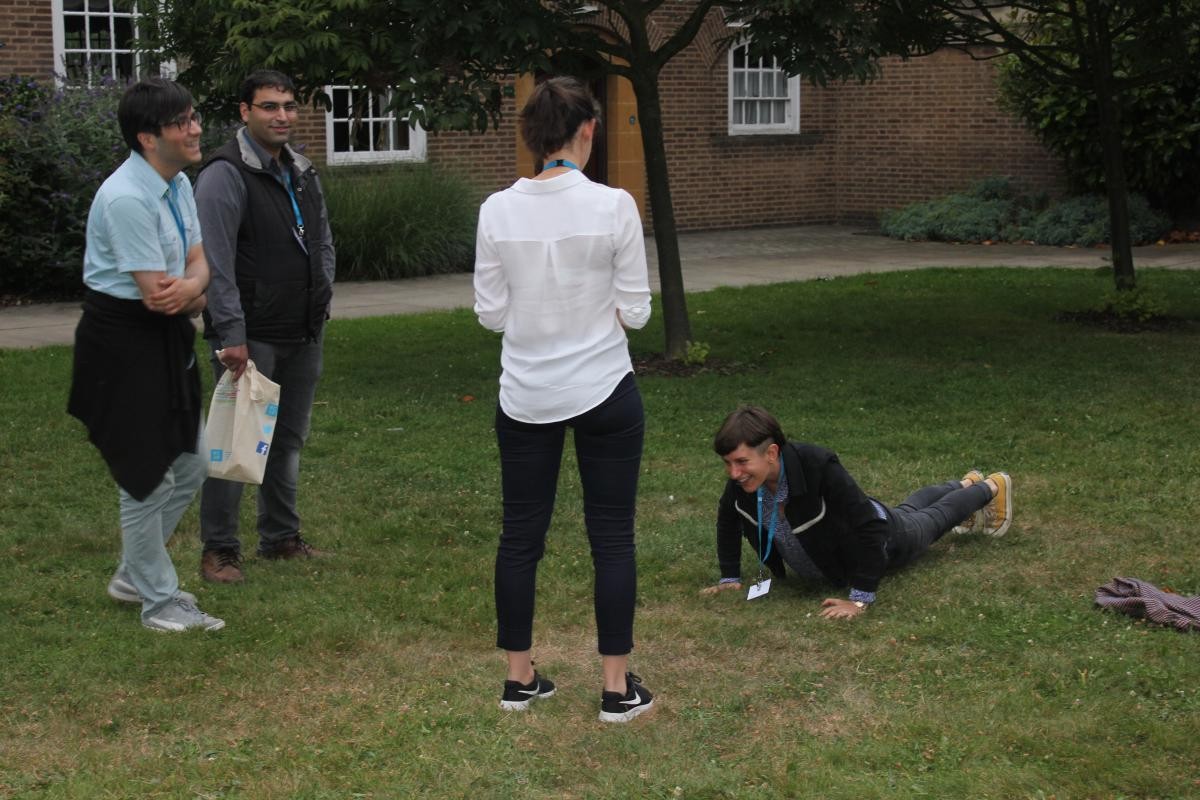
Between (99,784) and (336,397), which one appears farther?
(336,397)

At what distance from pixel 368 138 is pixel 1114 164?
28.8 feet

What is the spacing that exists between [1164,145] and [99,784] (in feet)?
54.7

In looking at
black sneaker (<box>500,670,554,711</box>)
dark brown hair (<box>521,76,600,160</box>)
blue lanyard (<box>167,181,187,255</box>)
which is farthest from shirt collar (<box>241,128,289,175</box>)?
black sneaker (<box>500,670,554,711</box>)

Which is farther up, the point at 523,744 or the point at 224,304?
the point at 224,304

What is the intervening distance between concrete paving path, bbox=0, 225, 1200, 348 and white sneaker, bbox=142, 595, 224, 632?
21.5 ft

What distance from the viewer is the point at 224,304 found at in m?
5.54

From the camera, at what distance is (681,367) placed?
10.4 meters

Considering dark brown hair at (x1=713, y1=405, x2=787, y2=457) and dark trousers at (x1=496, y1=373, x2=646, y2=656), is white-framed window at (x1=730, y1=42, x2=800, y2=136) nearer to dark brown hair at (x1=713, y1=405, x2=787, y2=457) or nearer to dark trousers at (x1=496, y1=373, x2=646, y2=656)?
dark brown hair at (x1=713, y1=405, x2=787, y2=457)

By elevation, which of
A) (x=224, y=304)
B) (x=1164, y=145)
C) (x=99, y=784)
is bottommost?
(x=99, y=784)

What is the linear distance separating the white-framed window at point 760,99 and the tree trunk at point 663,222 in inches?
430

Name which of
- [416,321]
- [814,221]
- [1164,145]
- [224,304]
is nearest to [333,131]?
[416,321]

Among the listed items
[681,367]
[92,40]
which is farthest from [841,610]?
[92,40]

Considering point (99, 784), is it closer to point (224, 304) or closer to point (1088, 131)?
point (224, 304)

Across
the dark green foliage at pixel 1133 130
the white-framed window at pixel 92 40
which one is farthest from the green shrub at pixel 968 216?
the white-framed window at pixel 92 40
